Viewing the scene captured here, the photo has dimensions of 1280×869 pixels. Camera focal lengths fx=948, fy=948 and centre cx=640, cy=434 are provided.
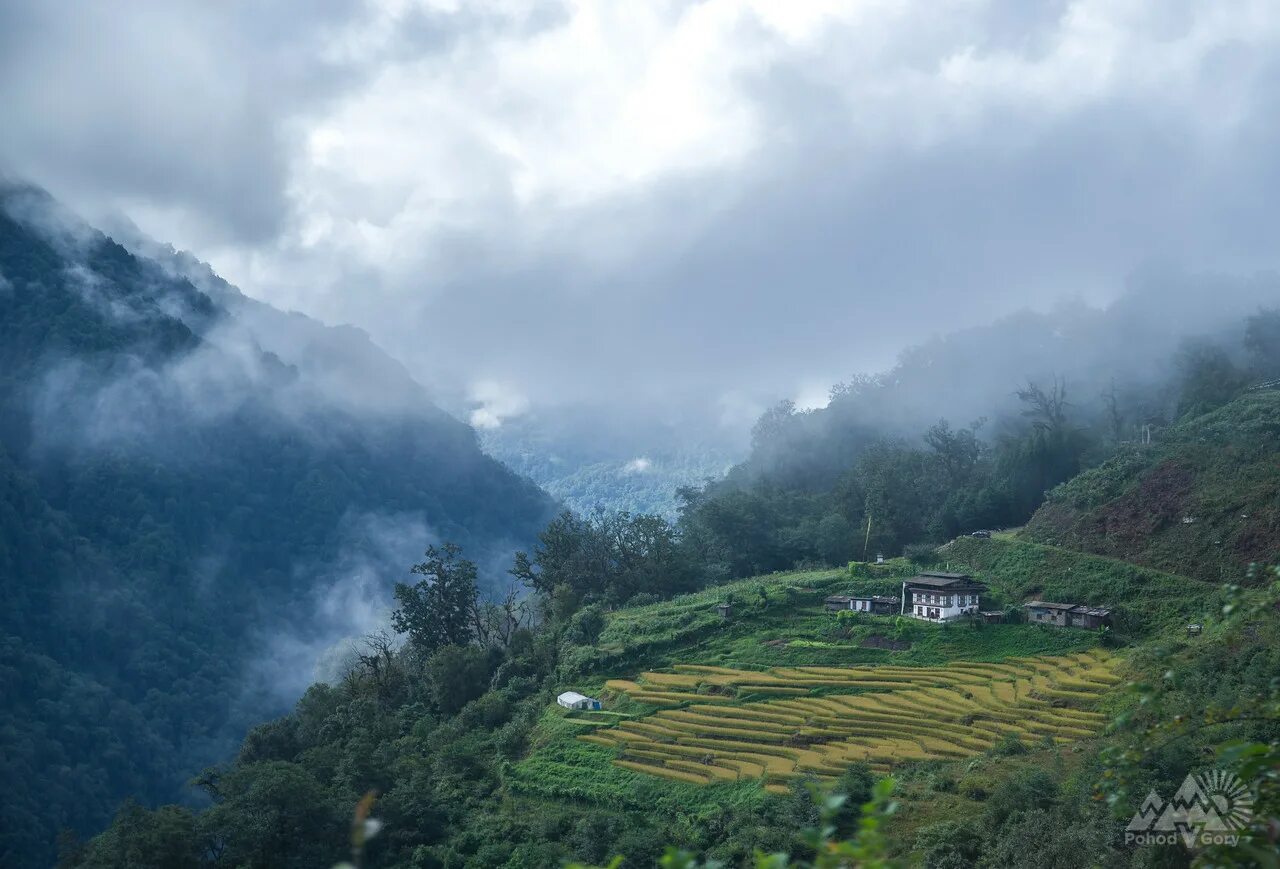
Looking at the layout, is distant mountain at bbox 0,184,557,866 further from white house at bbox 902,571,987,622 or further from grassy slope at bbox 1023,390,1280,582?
grassy slope at bbox 1023,390,1280,582

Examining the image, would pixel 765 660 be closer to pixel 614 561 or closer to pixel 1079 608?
pixel 1079 608

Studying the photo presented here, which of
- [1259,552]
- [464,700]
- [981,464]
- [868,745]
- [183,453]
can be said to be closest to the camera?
[868,745]

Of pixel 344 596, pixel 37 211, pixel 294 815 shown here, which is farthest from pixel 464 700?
pixel 37 211

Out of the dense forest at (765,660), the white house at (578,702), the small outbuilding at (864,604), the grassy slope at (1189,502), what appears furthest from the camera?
the small outbuilding at (864,604)

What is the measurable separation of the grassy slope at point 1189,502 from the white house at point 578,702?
87.5 ft

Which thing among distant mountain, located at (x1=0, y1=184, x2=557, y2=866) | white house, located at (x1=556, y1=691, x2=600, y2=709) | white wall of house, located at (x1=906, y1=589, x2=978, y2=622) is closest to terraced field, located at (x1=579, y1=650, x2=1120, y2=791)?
white house, located at (x1=556, y1=691, x2=600, y2=709)

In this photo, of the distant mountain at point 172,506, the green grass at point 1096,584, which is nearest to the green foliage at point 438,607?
the distant mountain at point 172,506

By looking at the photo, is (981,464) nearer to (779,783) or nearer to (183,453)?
(779,783)

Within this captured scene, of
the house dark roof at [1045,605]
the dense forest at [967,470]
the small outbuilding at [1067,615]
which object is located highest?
the dense forest at [967,470]

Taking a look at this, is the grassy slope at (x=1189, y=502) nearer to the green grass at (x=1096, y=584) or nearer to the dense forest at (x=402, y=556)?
the dense forest at (x=402, y=556)

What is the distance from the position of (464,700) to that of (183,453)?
63.5 m

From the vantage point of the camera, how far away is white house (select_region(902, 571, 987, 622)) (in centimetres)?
4656

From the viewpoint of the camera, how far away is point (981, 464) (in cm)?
7244

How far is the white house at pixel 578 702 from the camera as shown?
1706 inches
